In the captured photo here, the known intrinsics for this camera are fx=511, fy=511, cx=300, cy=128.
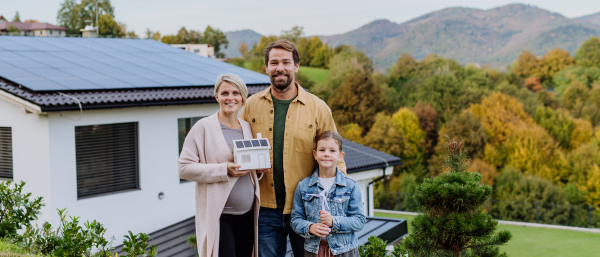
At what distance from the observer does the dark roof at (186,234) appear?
8323 mm

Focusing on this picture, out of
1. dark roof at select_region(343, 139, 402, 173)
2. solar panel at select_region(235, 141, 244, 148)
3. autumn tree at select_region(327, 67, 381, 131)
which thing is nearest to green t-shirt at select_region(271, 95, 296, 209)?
solar panel at select_region(235, 141, 244, 148)

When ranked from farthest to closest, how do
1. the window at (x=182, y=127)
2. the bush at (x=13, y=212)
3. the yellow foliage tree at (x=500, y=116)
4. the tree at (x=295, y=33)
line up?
the tree at (x=295, y=33) → the yellow foliage tree at (x=500, y=116) → the window at (x=182, y=127) → the bush at (x=13, y=212)

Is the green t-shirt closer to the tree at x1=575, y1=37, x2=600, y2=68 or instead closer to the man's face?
the man's face

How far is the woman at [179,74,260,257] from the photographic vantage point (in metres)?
3.29

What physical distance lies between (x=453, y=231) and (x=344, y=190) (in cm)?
103

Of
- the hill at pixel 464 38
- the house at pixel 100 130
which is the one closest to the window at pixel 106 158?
the house at pixel 100 130

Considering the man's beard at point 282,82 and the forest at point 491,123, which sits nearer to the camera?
the man's beard at point 282,82

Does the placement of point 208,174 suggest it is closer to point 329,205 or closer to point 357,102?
point 329,205

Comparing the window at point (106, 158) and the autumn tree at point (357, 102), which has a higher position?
the window at point (106, 158)

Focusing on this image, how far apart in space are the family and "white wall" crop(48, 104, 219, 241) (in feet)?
18.3

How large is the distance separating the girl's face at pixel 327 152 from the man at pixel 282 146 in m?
0.15

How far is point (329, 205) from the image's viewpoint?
11.4ft

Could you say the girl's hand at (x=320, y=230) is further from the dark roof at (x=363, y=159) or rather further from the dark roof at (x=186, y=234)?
the dark roof at (x=363, y=159)

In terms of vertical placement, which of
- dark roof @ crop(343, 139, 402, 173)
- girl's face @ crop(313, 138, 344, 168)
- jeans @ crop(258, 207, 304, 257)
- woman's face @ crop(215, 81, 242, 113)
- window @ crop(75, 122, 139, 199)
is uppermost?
woman's face @ crop(215, 81, 242, 113)
